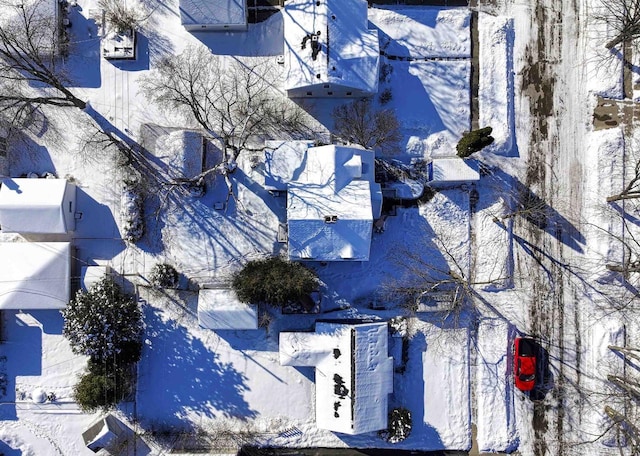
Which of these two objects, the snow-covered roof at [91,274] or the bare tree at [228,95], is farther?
the bare tree at [228,95]

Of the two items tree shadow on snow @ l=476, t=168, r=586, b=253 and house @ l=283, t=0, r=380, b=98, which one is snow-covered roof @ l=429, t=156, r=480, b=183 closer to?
tree shadow on snow @ l=476, t=168, r=586, b=253

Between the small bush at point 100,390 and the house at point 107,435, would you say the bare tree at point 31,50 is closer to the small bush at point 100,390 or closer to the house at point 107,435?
the small bush at point 100,390

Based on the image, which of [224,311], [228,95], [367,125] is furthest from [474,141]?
[224,311]

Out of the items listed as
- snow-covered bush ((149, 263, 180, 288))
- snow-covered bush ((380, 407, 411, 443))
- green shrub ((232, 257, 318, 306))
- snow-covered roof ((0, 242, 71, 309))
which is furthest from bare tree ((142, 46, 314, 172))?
snow-covered bush ((380, 407, 411, 443))

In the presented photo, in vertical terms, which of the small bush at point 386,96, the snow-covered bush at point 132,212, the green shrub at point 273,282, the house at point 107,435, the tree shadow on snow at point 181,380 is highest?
the small bush at point 386,96

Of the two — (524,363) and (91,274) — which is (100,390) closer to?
(91,274)

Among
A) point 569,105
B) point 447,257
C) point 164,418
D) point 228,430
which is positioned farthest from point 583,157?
point 164,418

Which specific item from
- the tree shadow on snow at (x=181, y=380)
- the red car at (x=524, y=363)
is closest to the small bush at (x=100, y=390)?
the tree shadow on snow at (x=181, y=380)
